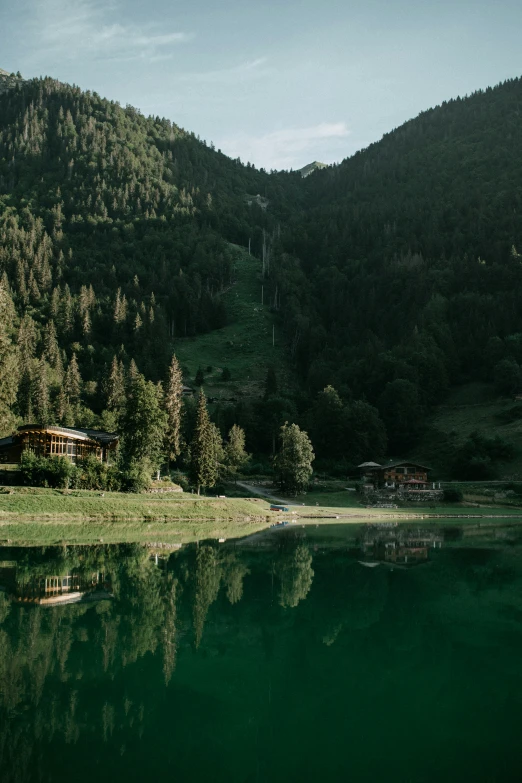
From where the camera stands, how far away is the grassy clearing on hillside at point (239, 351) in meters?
136

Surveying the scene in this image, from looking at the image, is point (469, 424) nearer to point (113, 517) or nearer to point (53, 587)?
point (113, 517)

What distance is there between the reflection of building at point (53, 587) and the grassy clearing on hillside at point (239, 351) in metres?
101

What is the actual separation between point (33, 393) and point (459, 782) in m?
94.5

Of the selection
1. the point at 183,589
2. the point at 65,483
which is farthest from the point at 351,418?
the point at 183,589

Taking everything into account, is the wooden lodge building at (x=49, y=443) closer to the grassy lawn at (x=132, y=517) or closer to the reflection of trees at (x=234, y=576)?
the grassy lawn at (x=132, y=517)

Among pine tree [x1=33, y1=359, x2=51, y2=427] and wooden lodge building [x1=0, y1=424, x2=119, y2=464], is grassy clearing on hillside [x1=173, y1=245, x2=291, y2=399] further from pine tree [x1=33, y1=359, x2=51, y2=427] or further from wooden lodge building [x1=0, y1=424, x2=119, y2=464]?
wooden lodge building [x1=0, y1=424, x2=119, y2=464]

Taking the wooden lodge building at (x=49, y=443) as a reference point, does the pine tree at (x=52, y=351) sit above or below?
above

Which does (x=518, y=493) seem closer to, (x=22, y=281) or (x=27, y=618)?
(x=27, y=618)

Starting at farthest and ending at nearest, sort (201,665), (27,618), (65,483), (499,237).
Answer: (499,237) → (65,483) → (27,618) → (201,665)

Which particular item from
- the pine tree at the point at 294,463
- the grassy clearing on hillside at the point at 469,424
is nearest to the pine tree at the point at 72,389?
the pine tree at the point at 294,463

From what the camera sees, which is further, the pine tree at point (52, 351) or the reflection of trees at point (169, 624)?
the pine tree at point (52, 351)

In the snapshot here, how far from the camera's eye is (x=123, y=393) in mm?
108375

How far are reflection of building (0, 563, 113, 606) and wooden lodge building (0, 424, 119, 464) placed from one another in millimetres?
36348

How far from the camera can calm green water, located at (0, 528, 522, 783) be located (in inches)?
434
